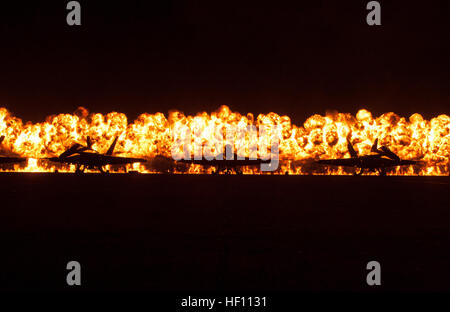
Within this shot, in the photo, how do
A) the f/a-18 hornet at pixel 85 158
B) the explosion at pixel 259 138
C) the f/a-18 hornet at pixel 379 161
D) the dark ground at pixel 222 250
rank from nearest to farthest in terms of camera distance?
the dark ground at pixel 222 250 → the f/a-18 hornet at pixel 85 158 → the f/a-18 hornet at pixel 379 161 → the explosion at pixel 259 138

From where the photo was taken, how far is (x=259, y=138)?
70000 millimetres

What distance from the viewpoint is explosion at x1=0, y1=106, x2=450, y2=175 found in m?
67.5

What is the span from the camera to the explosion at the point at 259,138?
6750 cm

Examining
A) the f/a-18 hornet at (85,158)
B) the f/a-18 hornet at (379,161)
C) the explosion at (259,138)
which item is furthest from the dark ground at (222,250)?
the explosion at (259,138)

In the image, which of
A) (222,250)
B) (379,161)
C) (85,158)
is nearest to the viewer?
(222,250)

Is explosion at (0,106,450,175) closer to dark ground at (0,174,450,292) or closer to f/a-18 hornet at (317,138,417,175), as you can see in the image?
f/a-18 hornet at (317,138,417,175)
